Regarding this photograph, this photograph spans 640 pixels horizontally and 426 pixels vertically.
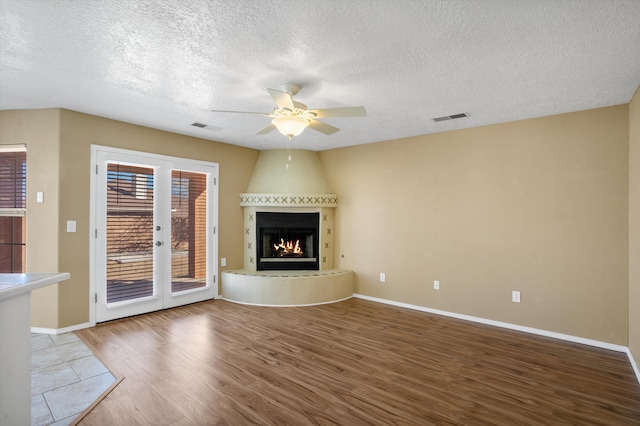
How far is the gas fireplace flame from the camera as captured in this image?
5.70 m

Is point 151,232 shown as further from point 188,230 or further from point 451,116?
point 451,116

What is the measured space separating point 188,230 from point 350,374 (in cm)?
325

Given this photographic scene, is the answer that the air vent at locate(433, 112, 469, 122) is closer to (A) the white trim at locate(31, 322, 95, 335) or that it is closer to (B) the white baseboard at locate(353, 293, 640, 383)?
(B) the white baseboard at locate(353, 293, 640, 383)

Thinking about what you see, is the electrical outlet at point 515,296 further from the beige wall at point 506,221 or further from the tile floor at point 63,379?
the tile floor at point 63,379

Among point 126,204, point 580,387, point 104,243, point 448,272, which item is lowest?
point 580,387

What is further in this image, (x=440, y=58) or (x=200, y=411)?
(x=440, y=58)

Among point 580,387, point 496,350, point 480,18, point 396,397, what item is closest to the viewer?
point 480,18

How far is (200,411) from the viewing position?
227cm

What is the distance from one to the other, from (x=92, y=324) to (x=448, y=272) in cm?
456

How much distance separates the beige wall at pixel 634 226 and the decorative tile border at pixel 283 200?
3.80 m

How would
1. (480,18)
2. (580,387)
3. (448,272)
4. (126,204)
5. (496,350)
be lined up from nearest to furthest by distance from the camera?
(480,18) < (580,387) < (496,350) < (126,204) < (448,272)

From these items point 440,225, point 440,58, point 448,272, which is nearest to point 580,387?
point 448,272

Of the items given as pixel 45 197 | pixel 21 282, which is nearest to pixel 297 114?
pixel 21 282

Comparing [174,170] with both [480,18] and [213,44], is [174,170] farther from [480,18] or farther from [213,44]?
[480,18]
